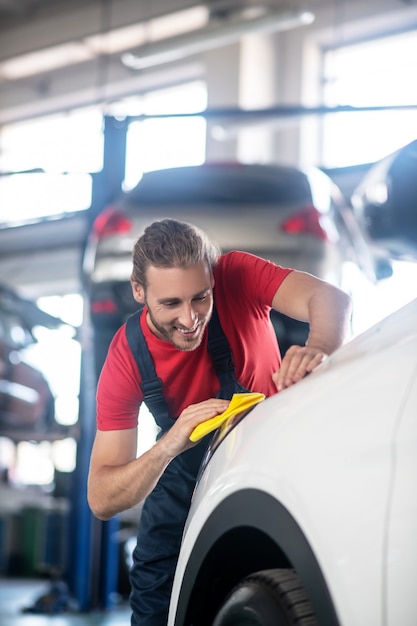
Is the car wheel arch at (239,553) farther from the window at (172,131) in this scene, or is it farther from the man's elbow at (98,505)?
the window at (172,131)

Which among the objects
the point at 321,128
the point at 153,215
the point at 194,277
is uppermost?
the point at 321,128

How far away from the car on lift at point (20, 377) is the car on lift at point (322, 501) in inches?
263

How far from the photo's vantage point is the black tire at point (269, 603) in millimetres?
1415

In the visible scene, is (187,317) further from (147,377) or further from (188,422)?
(188,422)

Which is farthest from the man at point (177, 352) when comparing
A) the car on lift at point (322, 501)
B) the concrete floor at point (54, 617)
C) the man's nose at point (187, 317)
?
the concrete floor at point (54, 617)

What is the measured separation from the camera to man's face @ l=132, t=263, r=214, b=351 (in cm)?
219

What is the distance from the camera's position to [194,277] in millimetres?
2197

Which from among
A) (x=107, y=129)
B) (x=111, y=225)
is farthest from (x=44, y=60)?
(x=111, y=225)

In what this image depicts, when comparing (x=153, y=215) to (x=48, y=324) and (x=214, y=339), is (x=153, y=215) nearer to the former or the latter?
(x=214, y=339)

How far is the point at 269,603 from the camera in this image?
1.48 meters

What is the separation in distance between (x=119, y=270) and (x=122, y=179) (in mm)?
1295

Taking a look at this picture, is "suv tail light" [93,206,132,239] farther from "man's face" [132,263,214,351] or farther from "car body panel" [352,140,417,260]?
"car body panel" [352,140,417,260]

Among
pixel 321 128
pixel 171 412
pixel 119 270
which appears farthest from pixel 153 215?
pixel 321 128

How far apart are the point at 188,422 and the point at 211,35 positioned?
25.6 ft
